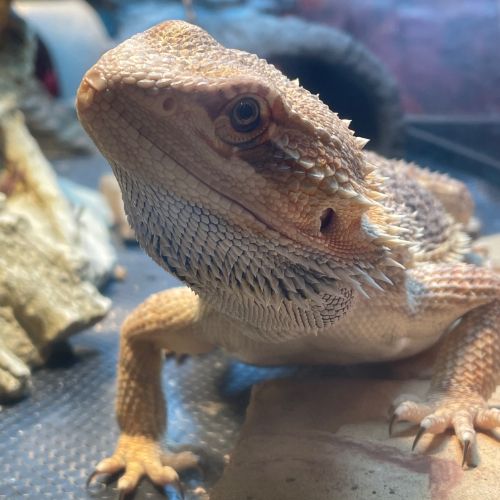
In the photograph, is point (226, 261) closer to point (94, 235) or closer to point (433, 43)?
point (94, 235)

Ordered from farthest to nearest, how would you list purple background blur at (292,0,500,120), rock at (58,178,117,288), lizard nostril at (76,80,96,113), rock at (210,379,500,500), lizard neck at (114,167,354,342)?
purple background blur at (292,0,500,120), rock at (58,178,117,288), rock at (210,379,500,500), lizard neck at (114,167,354,342), lizard nostril at (76,80,96,113)

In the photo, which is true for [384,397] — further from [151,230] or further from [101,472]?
[151,230]

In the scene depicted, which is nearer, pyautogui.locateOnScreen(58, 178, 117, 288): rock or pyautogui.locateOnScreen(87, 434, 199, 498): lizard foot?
pyautogui.locateOnScreen(87, 434, 199, 498): lizard foot

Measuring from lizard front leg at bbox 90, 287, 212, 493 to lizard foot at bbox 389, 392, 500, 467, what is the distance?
2.31 ft

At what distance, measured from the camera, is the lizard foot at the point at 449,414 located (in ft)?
6.21

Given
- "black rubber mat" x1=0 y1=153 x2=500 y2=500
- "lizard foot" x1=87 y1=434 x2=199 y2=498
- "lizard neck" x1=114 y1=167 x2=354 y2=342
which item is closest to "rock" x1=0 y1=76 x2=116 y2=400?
"black rubber mat" x1=0 y1=153 x2=500 y2=500

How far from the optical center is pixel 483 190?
18.4 ft

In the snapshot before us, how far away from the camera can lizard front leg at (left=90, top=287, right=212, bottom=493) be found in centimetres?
215

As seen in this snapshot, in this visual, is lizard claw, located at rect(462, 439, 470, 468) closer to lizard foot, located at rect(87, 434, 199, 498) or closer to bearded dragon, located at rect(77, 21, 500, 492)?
bearded dragon, located at rect(77, 21, 500, 492)

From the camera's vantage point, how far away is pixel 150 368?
2365 mm

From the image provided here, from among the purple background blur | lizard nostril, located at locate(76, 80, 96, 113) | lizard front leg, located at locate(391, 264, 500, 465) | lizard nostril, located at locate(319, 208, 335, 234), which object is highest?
the purple background blur

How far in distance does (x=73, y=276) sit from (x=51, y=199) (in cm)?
80

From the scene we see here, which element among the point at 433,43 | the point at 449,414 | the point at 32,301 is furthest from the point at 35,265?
the point at 433,43

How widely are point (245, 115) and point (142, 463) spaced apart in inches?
48.2
